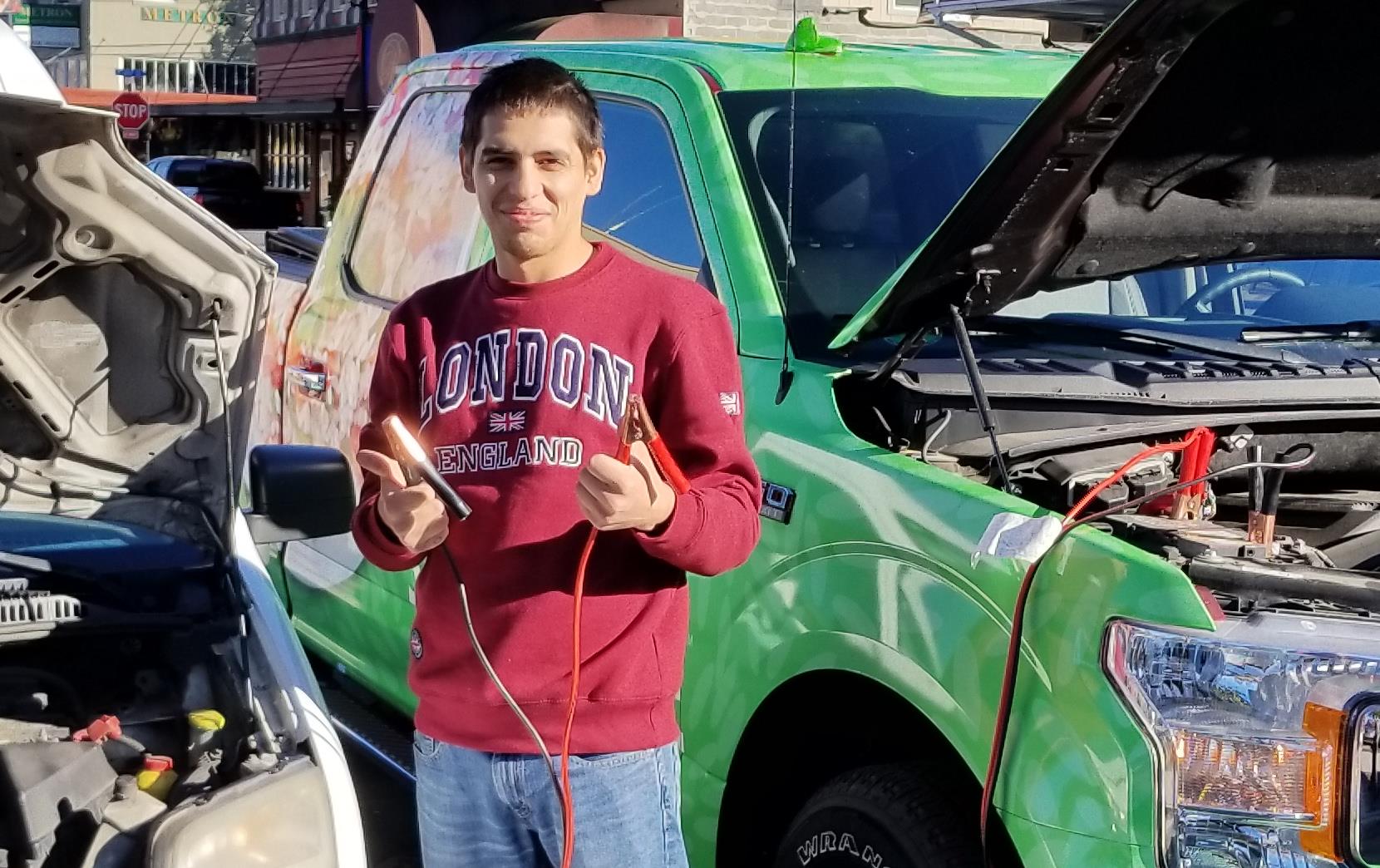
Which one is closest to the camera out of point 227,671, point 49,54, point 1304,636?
point 1304,636

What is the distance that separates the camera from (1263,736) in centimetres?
210

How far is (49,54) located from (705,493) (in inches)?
2179

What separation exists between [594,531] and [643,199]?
61.2 inches

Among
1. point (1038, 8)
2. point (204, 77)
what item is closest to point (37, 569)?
point (1038, 8)

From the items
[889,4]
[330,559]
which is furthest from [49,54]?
[330,559]

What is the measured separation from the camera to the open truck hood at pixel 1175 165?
2.62m

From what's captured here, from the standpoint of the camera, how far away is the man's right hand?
6.84 ft

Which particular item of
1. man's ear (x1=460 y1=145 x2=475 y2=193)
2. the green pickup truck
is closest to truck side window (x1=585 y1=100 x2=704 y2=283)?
the green pickup truck

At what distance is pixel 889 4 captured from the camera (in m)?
15.7

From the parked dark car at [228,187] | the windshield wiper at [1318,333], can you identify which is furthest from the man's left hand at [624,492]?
the parked dark car at [228,187]

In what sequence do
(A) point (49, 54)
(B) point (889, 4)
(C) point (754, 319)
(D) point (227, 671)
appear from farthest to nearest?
(A) point (49, 54), (B) point (889, 4), (C) point (754, 319), (D) point (227, 671)

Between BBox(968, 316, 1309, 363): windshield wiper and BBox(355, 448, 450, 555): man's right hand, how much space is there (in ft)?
4.69

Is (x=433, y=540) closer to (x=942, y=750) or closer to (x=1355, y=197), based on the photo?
(x=942, y=750)

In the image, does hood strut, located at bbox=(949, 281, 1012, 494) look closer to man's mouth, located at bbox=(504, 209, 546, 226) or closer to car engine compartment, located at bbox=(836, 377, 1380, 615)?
car engine compartment, located at bbox=(836, 377, 1380, 615)
